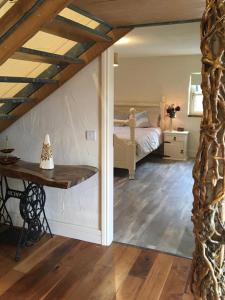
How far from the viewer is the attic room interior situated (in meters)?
1.03

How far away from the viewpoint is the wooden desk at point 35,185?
2516 millimetres

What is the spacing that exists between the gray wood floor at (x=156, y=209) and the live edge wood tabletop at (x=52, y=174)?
871 mm

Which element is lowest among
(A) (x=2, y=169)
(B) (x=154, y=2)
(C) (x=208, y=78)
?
(A) (x=2, y=169)

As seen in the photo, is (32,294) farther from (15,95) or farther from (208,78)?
(208,78)

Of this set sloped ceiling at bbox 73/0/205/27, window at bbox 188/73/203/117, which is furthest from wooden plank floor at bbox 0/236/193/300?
window at bbox 188/73/203/117

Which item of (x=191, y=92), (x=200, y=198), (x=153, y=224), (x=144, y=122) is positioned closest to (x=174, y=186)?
(x=153, y=224)

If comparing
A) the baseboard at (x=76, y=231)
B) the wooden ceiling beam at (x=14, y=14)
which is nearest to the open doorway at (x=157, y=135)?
the baseboard at (x=76, y=231)

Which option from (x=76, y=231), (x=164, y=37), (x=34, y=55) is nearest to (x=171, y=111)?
(x=164, y=37)

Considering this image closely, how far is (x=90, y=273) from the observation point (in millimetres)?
2537

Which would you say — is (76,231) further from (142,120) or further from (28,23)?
(142,120)

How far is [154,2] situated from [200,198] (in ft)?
4.33

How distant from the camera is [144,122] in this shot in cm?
686

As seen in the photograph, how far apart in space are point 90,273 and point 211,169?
1878 millimetres

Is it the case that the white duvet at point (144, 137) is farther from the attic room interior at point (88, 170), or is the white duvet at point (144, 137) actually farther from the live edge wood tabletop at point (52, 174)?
the live edge wood tabletop at point (52, 174)
